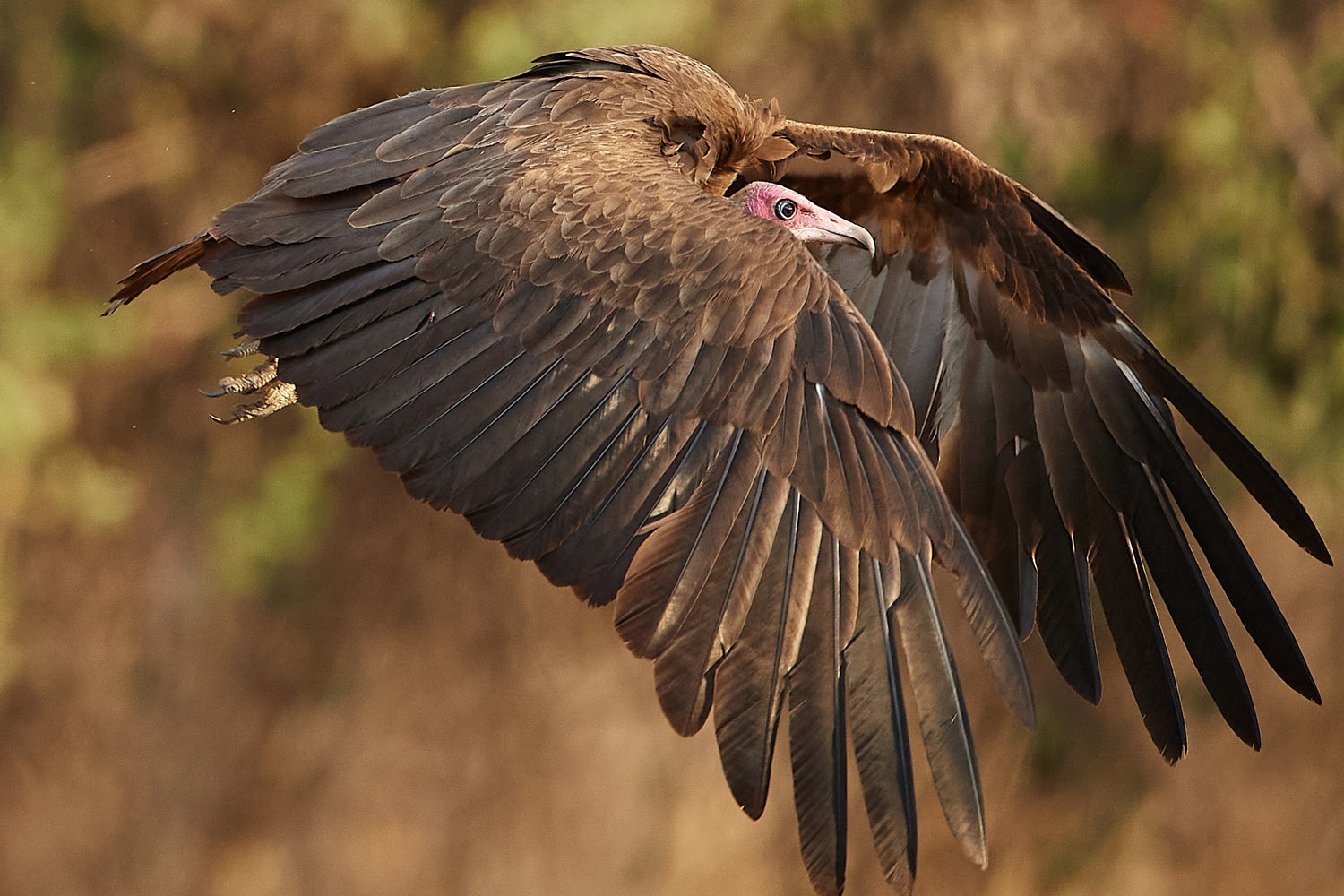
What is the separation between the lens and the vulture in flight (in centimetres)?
313

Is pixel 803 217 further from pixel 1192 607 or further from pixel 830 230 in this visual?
pixel 1192 607

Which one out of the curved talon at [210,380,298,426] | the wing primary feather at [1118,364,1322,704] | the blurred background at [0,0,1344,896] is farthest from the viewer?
the blurred background at [0,0,1344,896]

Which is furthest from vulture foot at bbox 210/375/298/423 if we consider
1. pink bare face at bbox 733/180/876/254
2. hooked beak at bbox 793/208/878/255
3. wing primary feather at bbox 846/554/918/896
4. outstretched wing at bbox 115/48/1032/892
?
wing primary feather at bbox 846/554/918/896

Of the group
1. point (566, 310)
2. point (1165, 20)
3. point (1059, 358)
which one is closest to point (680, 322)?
point (566, 310)

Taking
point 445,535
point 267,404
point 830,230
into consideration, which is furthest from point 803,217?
point 445,535

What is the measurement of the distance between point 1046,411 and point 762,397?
5.73 feet

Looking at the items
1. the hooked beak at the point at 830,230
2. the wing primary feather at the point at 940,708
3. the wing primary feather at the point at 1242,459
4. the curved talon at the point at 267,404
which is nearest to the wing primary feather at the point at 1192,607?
the wing primary feather at the point at 1242,459

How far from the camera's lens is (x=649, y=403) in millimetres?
3506

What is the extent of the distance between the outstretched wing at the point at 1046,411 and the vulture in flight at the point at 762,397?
1 cm

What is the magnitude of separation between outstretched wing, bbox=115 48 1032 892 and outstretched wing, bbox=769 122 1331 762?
3.13 ft

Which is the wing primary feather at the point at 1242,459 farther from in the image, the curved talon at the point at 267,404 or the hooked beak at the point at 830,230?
the curved talon at the point at 267,404

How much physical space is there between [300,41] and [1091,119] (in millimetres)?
4026

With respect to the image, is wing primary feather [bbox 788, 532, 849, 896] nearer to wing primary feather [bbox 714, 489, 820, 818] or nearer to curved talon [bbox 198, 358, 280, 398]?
wing primary feather [bbox 714, 489, 820, 818]

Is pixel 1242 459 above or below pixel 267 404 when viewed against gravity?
above
